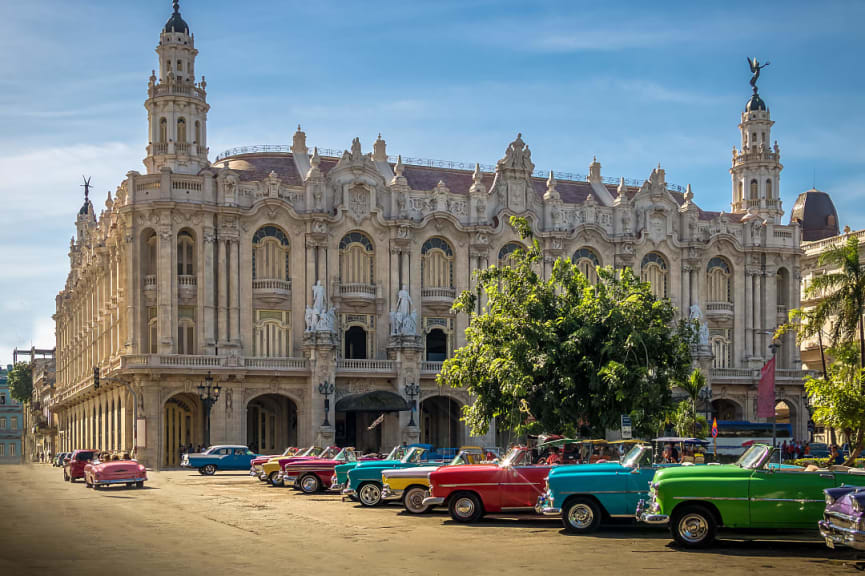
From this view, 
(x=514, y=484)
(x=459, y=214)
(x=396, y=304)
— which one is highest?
(x=459, y=214)

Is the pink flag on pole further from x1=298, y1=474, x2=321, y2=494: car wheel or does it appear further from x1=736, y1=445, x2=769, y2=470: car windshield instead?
x1=736, y1=445, x2=769, y2=470: car windshield

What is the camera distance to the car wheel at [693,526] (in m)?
20.6

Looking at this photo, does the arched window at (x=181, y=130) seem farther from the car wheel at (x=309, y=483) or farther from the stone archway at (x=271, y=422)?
the car wheel at (x=309, y=483)

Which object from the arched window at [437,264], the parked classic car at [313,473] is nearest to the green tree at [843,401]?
the parked classic car at [313,473]

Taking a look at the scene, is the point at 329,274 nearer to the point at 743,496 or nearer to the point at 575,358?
the point at 575,358

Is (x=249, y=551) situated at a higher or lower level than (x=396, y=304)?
lower

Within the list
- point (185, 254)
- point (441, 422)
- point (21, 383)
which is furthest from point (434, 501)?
point (21, 383)

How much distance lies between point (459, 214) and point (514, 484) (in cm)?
4698

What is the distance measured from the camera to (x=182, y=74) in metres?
68.9

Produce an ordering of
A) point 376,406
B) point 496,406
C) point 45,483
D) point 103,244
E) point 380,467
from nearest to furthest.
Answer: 1. point 380,467
2. point 496,406
3. point 45,483
4. point 376,406
5. point 103,244

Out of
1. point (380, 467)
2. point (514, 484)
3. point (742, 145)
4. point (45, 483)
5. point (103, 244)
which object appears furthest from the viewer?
point (742, 145)

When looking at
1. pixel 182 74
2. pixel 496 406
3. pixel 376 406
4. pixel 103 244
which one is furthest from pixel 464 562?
pixel 103 244

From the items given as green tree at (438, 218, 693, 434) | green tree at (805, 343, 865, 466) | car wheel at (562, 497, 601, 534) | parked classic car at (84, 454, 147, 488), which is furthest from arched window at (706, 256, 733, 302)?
car wheel at (562, 497, 601, 534)

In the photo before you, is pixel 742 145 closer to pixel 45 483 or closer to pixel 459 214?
pixel 459 214
